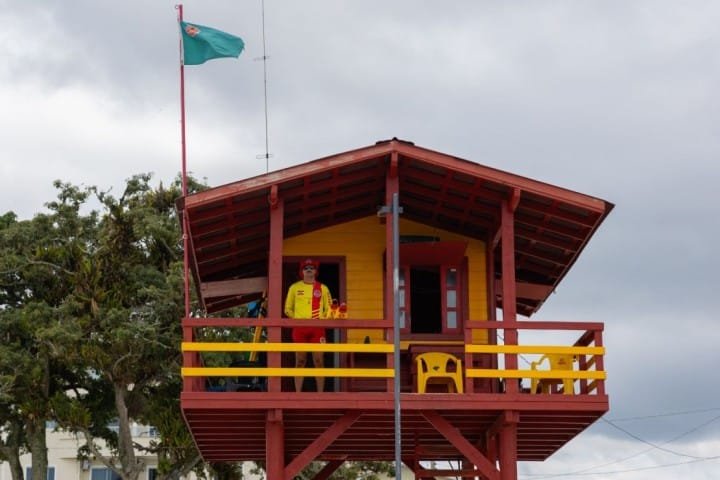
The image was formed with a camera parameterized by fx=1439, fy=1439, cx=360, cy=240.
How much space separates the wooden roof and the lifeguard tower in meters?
0.04

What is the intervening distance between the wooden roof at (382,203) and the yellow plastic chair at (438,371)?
2.82 metres

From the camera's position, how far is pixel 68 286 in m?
46.8

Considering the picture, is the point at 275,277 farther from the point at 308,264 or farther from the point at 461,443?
the point at 461,443

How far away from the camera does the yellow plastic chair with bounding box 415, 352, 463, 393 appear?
2409 centimetres

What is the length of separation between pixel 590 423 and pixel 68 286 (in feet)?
85.8

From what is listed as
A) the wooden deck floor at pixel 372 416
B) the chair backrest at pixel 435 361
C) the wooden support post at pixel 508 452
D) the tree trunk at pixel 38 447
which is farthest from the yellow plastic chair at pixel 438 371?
the tree trunk at pixel 38 447

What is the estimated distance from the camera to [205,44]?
2802cm

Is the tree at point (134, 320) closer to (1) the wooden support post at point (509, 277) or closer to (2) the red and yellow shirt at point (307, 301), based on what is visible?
(2) the red and yellow shirt at point (307, 301)

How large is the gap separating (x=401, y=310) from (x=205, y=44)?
673cm

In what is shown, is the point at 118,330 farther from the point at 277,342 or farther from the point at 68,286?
the point at 277,342

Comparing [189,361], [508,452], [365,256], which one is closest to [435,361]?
[508,452]

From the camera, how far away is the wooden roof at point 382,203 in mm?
24281

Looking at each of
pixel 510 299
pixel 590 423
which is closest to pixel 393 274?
pixel 510 299

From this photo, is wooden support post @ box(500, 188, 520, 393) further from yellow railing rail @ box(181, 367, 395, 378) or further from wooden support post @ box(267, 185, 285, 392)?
wooden support post @ box(267, 185, 285, 392)
